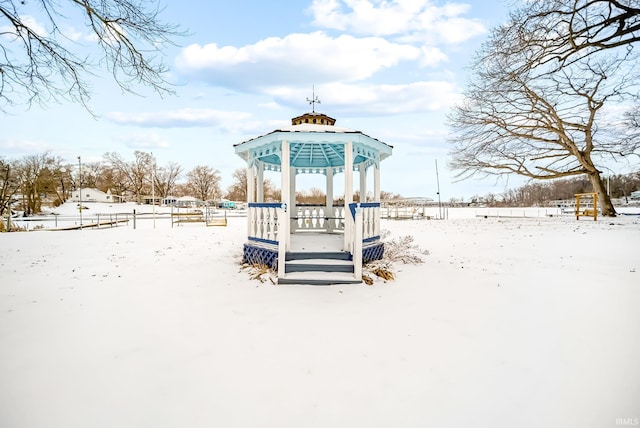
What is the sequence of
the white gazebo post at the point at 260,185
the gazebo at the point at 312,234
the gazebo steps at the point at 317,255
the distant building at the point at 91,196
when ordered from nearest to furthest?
the gazebo at the point at 312,234
the gazebo steps at the point at 317,255
the white gazebo post at the point at 260,185
the distant building at the point at 91,196

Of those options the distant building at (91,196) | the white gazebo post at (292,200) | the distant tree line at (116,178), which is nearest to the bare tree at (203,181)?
the distant tree line at (116,178)

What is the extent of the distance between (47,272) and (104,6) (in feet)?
19.0

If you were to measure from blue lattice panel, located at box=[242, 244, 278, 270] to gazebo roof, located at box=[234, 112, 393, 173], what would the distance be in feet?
6.78

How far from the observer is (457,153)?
1930cm

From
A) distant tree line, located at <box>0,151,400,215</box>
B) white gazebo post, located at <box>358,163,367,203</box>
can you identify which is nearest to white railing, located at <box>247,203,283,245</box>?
white gazebo post, located at <box>358,163,367,203</box>

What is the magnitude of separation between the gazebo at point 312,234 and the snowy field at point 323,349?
66cm

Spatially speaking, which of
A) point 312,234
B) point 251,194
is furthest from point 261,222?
point 312,234

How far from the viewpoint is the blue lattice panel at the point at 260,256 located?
691 centimetres

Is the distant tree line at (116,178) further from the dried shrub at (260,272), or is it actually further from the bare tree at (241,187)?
the dried shrub at (260,272)

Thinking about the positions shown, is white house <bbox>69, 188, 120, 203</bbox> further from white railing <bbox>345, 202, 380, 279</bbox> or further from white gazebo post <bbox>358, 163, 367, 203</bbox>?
white railing <bbox>345, 202, 380, 279</bbox>

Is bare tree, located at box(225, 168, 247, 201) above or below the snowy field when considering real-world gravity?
above

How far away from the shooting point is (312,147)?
9023 millimetres

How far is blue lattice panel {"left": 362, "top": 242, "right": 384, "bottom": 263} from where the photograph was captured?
7242 millimetres

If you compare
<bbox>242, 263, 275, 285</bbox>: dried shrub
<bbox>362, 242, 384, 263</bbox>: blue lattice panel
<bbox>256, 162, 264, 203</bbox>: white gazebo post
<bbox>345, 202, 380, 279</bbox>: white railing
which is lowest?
<bbox>242, 263, 275, 285</bbox>: dried shrub
